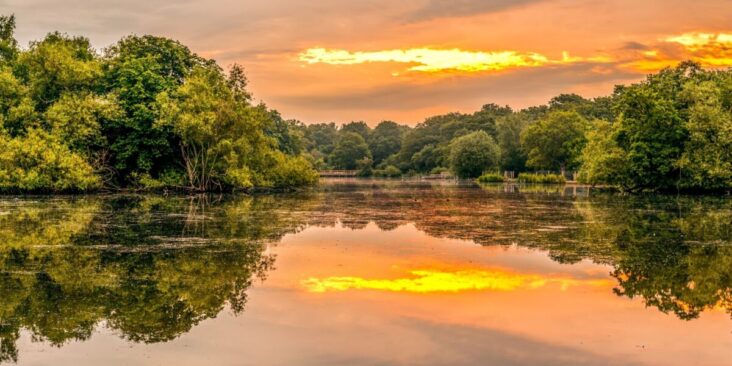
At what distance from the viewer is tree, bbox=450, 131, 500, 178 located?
111875 millimetres

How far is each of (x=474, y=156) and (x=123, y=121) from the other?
239 feet

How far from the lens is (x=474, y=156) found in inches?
4402

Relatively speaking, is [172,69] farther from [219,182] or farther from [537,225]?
[537,225]

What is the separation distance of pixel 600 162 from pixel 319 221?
118ft

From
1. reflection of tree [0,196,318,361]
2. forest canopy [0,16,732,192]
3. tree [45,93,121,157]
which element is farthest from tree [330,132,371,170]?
reflection of tree [0,196,318,361]

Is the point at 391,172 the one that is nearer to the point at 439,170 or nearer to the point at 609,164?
the point at 439,170

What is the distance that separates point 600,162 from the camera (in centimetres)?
5353

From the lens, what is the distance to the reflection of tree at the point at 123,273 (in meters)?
8.99

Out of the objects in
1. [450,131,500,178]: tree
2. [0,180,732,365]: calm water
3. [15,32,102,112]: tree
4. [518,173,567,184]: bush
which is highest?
[15,32,102,112]: tree

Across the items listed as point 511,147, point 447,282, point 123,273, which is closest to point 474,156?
point 511,147

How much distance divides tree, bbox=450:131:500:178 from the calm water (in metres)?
91.3

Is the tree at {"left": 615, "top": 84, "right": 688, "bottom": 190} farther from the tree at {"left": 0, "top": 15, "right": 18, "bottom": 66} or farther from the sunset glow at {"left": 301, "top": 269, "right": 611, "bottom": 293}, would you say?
the tree at {"left": 0, "top": 15, "right": 18, "bottom": 66}

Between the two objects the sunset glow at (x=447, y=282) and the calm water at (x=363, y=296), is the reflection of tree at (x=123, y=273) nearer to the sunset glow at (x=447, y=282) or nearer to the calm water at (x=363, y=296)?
the calm water at (x=363, y=296)

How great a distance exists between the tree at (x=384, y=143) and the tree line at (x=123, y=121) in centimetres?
11592
